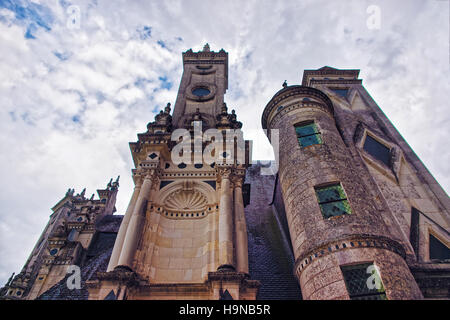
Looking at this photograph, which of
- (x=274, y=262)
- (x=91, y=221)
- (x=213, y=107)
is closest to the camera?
(x=274, y=262)

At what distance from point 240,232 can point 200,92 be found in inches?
543

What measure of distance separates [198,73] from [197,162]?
12.4 m

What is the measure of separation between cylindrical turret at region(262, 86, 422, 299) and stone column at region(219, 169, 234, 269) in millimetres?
2605

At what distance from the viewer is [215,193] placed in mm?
13375

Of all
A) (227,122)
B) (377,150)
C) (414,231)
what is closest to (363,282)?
(414,231)

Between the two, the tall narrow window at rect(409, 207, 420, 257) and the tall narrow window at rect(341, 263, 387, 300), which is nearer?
the tall narrow window at rect(341, 263, 387, 300)

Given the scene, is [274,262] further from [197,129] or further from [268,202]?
[197,129]

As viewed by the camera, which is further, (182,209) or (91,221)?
(91,221)

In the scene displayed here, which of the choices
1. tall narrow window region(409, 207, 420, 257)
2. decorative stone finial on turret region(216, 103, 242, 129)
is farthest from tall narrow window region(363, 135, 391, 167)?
decorative stone finial on turret region(216, 103, 242, 129)

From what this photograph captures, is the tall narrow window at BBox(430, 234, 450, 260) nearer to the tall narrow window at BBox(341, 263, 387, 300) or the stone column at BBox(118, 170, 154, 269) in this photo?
the tall narrow window at BBox(341, 263, 387, 300)

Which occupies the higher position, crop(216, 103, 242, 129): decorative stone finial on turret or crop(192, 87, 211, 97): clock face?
crop(192, 87, 211, 97): clock face

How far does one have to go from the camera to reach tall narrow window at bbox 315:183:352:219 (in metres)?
10.9

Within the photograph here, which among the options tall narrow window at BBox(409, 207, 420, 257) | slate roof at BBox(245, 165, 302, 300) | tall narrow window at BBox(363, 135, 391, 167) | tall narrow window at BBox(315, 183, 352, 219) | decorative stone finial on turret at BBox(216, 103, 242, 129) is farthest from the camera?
decorative stone finial on turret at BBox(216, 103, 242, 129)
